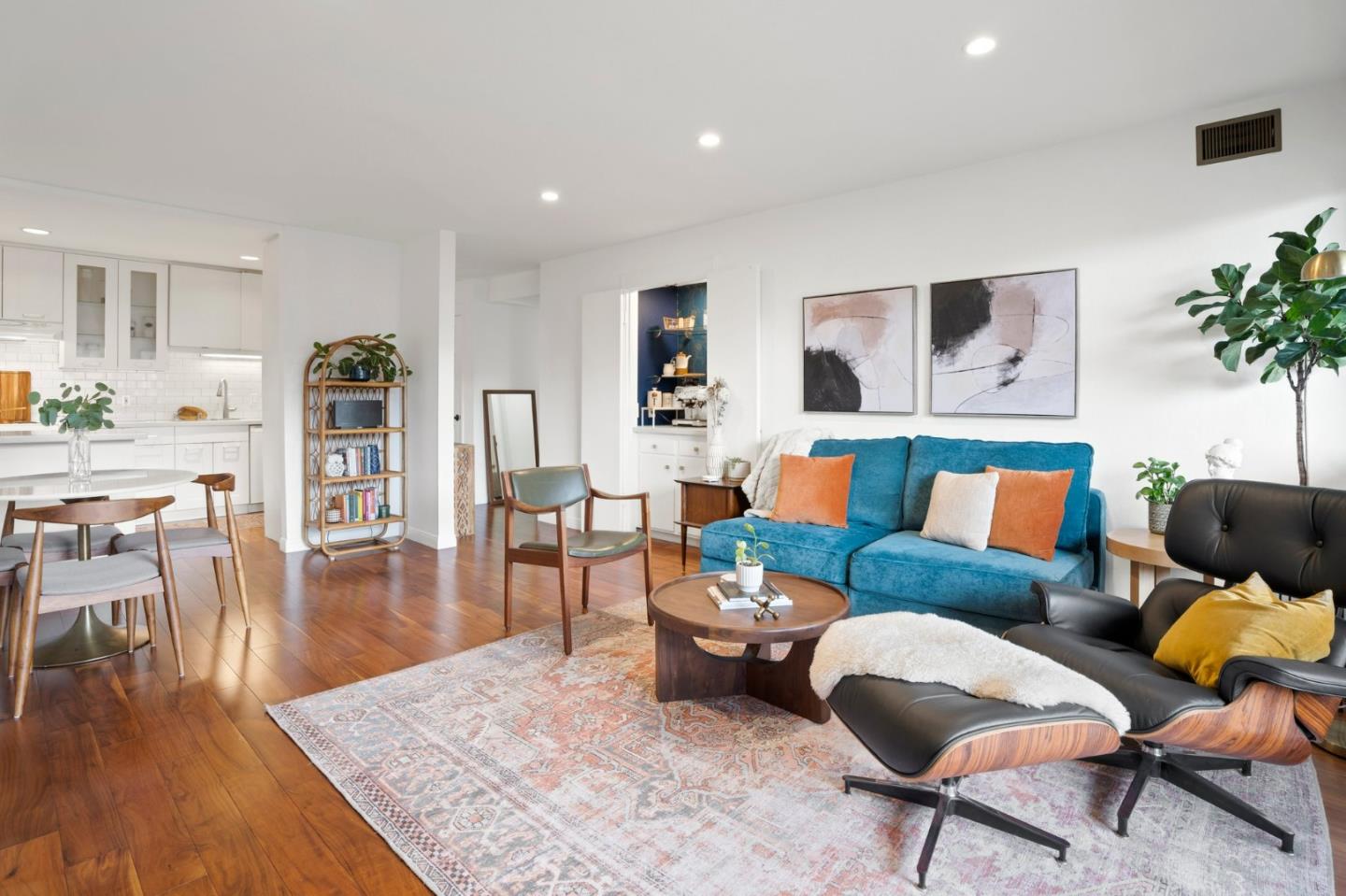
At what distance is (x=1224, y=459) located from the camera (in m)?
3.12

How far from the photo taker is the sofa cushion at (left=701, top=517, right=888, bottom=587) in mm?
3672

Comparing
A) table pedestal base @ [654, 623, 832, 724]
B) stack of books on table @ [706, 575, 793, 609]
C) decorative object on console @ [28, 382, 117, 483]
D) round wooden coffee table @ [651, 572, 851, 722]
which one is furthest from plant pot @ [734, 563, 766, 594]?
decorative object on console @ [28, 382, 117, 483]

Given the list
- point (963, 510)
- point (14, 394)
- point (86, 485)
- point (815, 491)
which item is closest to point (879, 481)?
point (815, 491)

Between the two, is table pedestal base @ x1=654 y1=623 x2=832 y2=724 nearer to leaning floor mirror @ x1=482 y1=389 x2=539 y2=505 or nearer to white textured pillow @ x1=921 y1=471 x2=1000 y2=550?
white textured pillow @ x1=921 y1=471 x2=1000 y2=550

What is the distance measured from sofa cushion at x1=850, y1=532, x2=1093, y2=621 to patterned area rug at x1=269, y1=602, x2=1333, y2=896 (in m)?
0.88

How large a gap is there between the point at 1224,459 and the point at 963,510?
1101 mm

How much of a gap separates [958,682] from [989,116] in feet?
9.33

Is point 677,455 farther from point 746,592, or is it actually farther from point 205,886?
point 205,886

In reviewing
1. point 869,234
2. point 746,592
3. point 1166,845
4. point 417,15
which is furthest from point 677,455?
point 1166,845

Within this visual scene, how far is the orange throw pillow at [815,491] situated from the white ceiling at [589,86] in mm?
1761

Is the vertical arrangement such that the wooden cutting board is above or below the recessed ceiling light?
below

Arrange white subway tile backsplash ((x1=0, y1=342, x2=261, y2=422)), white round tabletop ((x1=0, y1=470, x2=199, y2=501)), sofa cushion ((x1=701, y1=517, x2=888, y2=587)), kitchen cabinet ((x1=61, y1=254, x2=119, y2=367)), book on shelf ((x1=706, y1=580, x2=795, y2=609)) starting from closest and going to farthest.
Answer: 1. book on shelf ((x1=706, y1=580, x2=795, y2=609))
2. white round tabletop ((x1=0, y1=470, x2=199, y2=501))
3. sofa cushion ((x1=701, y1=517, x2=888, y2=587))
4. kitchen cabinet ((x1=61, y1=254, x2=119, y2=367))
5. white subway tile backsplash ((x1=0, y1=342, x2=261, y2=422))

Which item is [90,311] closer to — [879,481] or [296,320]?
[296,320]

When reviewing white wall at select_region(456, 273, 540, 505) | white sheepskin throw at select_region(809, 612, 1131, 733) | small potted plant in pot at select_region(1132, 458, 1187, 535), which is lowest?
white sheepskin throw at select_region(809, 612, 1131, 733)
